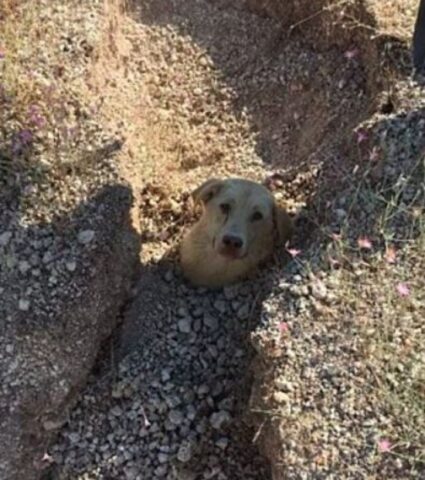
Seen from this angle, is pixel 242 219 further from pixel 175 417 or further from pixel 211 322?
pixel 175 417

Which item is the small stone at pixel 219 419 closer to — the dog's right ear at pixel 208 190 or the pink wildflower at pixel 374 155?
the dog's right ear at pixel 208 190

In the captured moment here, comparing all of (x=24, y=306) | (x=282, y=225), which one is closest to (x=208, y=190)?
(x=282, y=225)

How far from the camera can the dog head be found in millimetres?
5152

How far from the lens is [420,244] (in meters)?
4.53

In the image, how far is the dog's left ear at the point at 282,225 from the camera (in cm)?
516

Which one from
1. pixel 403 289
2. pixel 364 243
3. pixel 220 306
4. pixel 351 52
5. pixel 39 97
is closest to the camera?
pixel 403 289

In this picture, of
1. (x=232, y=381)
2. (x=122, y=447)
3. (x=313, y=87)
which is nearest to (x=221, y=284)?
(x=232, y=381)

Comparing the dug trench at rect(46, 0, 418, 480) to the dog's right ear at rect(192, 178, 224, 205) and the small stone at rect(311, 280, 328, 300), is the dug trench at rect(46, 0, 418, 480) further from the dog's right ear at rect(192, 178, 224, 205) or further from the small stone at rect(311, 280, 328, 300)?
the dog's right ear at rect(192, 178, 224, 205)

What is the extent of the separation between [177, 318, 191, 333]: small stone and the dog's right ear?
72cm

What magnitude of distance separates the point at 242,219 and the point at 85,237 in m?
0.80

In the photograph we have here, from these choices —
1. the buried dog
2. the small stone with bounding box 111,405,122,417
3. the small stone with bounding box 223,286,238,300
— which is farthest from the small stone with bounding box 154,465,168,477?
the buried dog

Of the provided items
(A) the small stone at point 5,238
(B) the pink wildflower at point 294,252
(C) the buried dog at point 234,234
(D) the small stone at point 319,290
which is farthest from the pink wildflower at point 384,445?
(A) the small stone at point 5,238

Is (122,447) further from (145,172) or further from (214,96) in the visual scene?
(214,96)

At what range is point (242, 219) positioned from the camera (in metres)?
5.23
